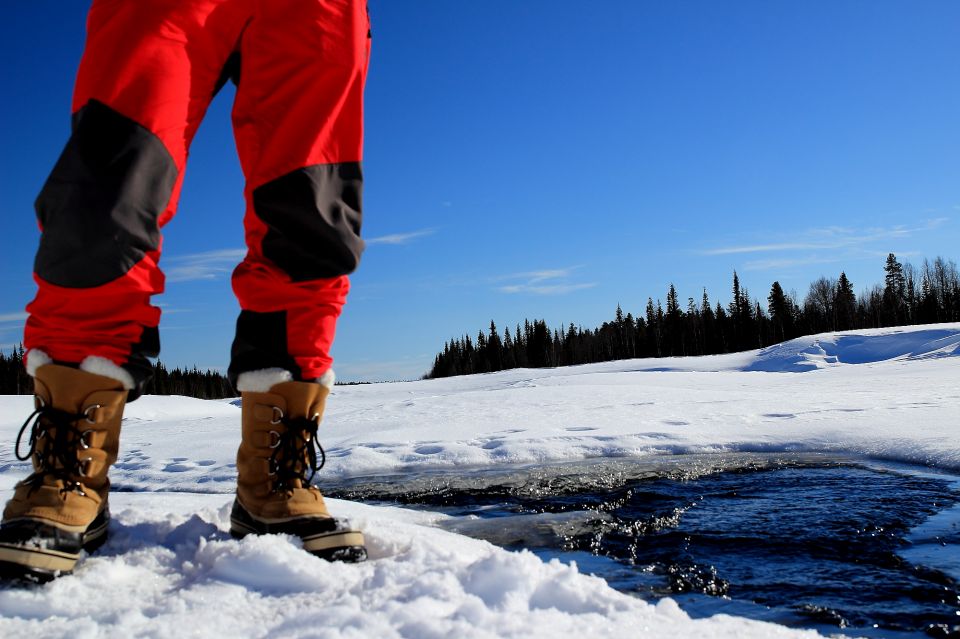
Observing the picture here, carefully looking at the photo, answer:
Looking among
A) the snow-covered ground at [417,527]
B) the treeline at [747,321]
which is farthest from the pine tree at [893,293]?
the snow-covered ground at [417,527]

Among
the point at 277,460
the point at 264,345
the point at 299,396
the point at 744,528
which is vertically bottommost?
the point at 744,528

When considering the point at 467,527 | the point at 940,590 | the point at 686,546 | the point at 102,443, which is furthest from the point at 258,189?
the point at 940,590

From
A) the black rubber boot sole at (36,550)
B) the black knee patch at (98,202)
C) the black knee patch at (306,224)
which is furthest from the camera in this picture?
the black knee patch at (306,224)

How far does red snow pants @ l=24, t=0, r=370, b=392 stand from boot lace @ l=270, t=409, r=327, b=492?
4.3 inches

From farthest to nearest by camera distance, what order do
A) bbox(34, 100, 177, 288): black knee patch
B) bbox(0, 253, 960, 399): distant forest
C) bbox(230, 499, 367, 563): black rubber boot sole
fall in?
bbox(0, 253, 960, 399): distant forest → bbox(230, 499, 367, 563): black rubber boot sole → bbox(34, 100, 177, 288): black knee patch

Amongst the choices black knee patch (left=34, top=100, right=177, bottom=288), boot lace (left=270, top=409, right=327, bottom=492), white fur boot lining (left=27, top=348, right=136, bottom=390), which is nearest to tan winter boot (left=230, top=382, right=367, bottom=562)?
boot lace (left=270, top=409, right=327, bottom=492)

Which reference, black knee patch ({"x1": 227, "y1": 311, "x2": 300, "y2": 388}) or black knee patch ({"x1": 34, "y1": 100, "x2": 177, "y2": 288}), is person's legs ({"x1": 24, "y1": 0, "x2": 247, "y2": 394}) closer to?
black knee patch ({"x1": 34, "y1": 100, "x2": 177, "y2": 288})

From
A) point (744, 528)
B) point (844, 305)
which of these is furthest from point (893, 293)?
point (744, 528)

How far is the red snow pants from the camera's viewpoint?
1.16 meters

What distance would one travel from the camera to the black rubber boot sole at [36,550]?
1.01 m

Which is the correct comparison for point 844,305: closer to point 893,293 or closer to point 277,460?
point 893,293

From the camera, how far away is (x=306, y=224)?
1.37 metres

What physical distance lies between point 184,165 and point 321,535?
81 cm

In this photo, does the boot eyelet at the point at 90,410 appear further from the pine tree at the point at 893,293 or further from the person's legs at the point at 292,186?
the pine tree at the point at 893,293
